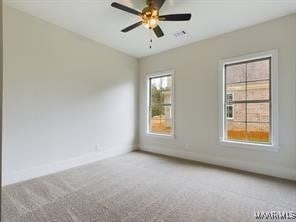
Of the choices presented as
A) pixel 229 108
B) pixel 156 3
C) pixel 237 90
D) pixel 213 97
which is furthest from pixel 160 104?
pixel 156 3

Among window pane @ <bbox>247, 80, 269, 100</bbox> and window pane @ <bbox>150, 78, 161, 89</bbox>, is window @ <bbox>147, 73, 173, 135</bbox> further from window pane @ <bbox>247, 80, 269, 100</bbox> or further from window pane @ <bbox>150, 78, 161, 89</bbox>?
window pane @ <bbox>247, 80, 269, 100</bbox>

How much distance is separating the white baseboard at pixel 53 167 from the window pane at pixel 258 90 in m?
3.51

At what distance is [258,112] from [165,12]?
2663 millimetres

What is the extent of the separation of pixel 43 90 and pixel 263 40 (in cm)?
437

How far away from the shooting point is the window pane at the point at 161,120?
5.11m

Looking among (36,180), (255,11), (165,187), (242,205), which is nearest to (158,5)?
(255,11)

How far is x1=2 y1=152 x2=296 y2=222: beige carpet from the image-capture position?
221 cm

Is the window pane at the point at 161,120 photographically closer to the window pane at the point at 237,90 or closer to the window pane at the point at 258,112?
the window pane at the point at 237,90

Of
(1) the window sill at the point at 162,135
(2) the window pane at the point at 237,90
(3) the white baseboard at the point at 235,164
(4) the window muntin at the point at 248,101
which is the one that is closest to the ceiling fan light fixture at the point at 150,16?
(4) the window muntin at the point at 248,101

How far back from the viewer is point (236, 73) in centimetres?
396

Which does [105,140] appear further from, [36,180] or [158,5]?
[158,5]

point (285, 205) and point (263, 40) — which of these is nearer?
point (285, 205)

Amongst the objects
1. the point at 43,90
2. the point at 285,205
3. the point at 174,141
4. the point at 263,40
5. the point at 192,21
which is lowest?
the point at 285,205

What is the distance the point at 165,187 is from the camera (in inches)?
117
